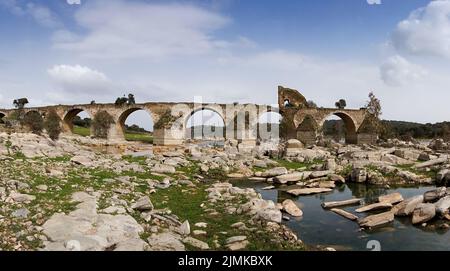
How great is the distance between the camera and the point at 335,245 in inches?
440

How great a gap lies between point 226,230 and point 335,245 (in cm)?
328

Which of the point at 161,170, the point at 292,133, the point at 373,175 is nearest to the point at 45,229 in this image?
the point at 161,170

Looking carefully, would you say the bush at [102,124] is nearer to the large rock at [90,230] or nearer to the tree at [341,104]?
the tree at [341,104]

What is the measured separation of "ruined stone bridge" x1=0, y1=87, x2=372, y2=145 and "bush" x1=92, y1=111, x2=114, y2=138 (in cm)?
74

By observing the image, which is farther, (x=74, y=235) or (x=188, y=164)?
(x=188, y=164)

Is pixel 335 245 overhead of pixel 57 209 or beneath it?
beneath

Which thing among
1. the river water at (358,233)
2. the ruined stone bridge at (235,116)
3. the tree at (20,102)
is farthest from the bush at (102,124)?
the river water at (358,233)

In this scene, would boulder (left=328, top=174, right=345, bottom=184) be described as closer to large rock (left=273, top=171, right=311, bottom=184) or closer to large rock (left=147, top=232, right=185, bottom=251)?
large rock (left=273, top=171, right=311, bottom=184)

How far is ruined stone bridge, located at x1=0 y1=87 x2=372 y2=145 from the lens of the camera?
5309 cm

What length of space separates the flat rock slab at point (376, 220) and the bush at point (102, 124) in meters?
48.5

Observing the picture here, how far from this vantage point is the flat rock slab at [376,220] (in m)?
13.3

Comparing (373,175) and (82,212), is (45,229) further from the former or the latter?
(373,175)

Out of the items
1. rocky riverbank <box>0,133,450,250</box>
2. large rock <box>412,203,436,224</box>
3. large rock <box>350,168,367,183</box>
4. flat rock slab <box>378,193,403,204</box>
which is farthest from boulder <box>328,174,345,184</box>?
large rock <box>412,203,436,224</box>
